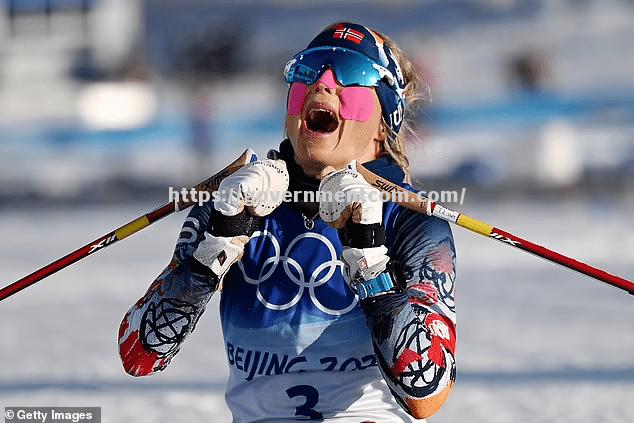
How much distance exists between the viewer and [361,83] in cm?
288

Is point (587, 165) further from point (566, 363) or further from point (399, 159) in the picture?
point (399, 159)

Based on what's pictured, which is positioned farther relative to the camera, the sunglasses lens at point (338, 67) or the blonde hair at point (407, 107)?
the blonde hair at point (407, 107)

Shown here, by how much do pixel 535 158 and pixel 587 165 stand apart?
149cm

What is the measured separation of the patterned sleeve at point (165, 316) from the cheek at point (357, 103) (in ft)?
1.88

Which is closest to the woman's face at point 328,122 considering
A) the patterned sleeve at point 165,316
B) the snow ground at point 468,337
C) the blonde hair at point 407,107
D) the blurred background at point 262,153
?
the blonde hair at point 407,107

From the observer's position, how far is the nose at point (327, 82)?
9.39 ft

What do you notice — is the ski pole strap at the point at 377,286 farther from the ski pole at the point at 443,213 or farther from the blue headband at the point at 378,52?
the blue headband at the point at 378,52

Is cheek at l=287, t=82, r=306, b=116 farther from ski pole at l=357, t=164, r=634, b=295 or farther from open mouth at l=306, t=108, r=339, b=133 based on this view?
ski pole at l=357, t=164, r=634, b=295

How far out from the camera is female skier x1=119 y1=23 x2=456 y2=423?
2.72m

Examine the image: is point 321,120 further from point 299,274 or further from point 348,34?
point 299,274

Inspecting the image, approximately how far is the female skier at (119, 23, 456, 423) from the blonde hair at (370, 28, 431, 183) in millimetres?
66

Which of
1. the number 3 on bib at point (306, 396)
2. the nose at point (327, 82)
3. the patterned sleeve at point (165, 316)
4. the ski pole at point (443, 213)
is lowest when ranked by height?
the number 3 on bib at point (306, 396)

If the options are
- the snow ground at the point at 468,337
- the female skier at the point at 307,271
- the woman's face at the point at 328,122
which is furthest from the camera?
the snow ground at the point at 468,337

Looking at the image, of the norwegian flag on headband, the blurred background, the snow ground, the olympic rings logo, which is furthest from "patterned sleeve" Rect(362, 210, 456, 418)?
the snow ground
